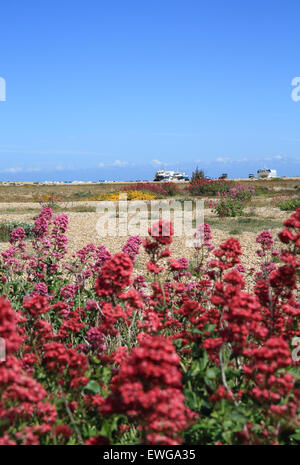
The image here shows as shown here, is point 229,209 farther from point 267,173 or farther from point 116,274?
point 267,173

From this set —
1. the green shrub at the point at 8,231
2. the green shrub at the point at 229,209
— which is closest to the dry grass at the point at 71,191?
the green shrub at the point at 229,209

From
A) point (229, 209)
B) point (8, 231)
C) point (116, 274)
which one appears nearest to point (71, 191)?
point (229, 209)

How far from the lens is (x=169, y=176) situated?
81500mm

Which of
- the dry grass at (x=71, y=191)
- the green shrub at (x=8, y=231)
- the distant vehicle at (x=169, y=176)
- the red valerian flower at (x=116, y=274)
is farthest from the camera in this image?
the distant vehicle at (x=169, y=176)

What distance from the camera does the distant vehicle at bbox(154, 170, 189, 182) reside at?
7981 cm

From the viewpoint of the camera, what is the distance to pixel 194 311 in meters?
3.27

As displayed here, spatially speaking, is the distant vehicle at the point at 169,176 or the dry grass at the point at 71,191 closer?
the dry grass at the point at 71,191

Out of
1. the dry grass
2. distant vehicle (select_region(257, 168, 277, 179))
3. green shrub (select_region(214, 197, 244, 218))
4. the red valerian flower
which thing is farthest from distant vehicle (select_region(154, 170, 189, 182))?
the red valerian flower

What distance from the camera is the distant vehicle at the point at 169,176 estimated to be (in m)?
79.8

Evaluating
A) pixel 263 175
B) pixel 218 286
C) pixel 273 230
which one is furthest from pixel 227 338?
pixel 263 175

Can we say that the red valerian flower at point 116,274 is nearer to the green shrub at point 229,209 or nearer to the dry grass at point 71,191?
the green shrub at point 229,209

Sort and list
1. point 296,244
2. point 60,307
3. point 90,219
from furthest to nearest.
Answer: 1. point 90,219
2. point 60,307
3. point 296,244
